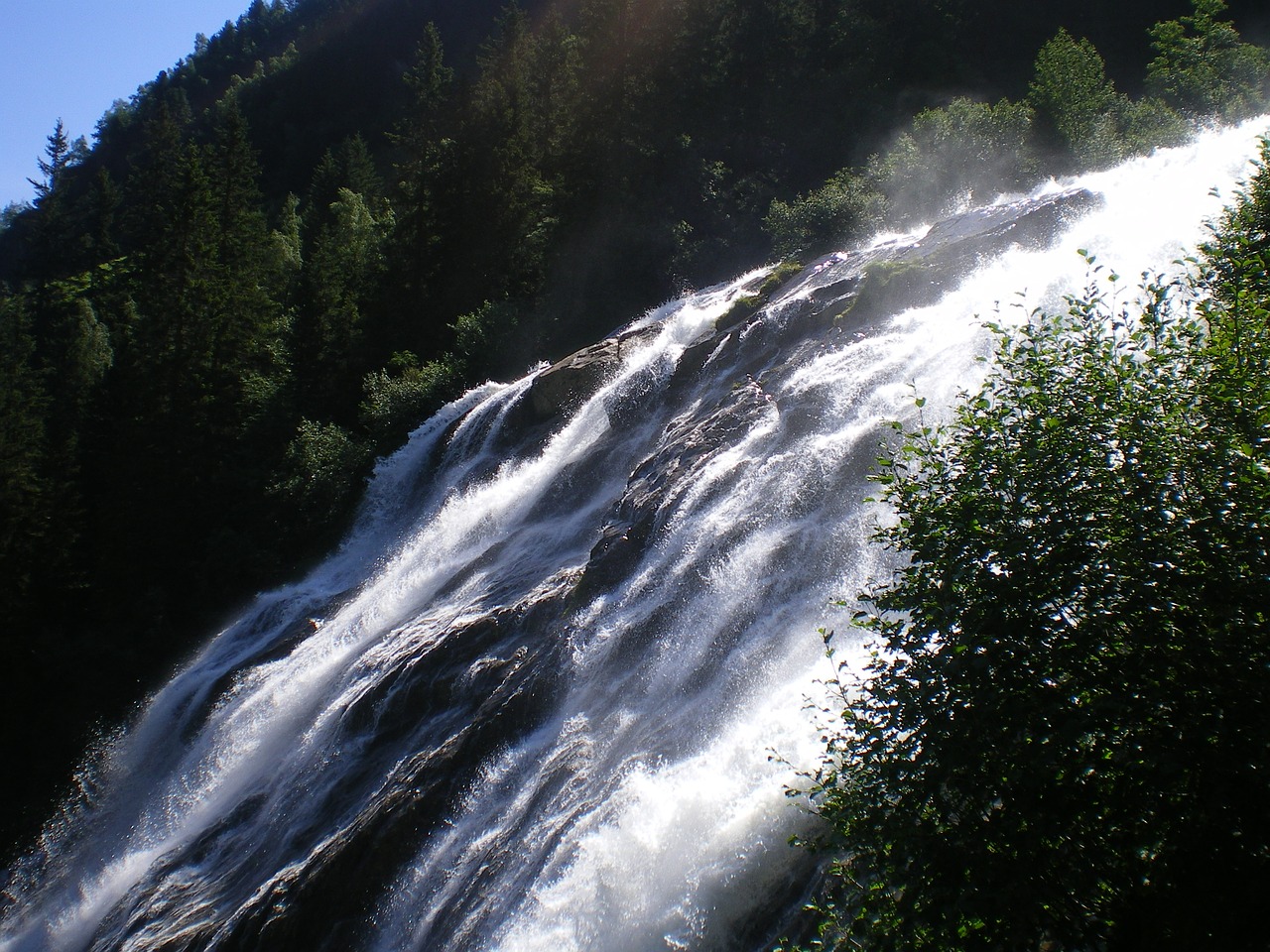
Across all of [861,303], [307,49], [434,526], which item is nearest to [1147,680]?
[861,303]

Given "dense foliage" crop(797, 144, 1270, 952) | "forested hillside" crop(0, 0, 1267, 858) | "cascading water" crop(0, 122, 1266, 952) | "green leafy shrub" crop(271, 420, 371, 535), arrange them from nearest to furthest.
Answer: "dense foliage" crop(797, 144, 1270, 952) < "cascading water" crop(0, 122, 1266, 952) < "green leafy shrub" crop(271, 420, 371, 535) < "forested hillside" crop(0, 0, 1267, 858)

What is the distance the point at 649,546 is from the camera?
16141mm

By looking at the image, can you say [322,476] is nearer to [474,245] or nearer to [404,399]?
[404,399]

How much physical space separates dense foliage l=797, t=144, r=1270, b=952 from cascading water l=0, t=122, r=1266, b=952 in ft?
5.33

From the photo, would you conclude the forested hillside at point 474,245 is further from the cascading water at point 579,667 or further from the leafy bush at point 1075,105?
the cascading water at point 579,667

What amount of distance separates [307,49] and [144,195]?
50.2 m

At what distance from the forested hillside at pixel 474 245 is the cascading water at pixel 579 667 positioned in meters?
7.28

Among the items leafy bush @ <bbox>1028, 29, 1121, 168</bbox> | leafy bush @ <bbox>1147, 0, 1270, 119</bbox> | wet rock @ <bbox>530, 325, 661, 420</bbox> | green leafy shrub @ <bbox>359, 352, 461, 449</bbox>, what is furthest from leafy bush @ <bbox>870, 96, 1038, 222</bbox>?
green leafy shrub @ <bbox>359, 352, 461, 449</bbox>

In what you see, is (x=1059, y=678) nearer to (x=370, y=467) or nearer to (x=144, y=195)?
(x=370, y=467)

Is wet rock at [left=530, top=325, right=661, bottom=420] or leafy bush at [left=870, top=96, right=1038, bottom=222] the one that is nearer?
wet rock at [left=530, top=325, right=661, bottom=420]

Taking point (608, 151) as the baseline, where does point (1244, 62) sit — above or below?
below

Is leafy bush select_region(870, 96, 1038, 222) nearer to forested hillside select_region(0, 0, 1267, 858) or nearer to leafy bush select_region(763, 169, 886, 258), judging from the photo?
forested hillside select_region(0, 0, 1267, 858)

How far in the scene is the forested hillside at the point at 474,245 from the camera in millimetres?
32469

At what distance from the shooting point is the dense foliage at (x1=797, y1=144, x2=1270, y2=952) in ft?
18.9
